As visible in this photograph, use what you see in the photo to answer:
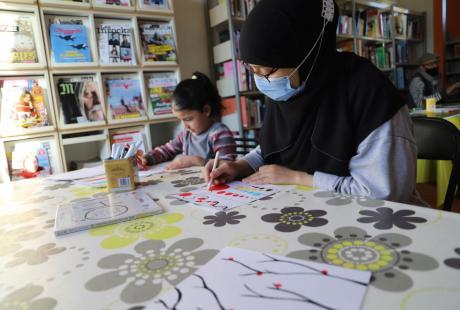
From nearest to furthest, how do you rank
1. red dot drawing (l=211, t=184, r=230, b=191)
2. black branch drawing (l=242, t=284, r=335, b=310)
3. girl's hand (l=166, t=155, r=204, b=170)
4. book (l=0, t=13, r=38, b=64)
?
1. black branch drawing (l=242, t=284, r=335, b=310)
2. red dot drawing (l=211, t=184, r=230, b=191)
3. girl's hand (l=166, t=155, r=204, b=170)
4. book (l=0, t=13, r=38, b=64)

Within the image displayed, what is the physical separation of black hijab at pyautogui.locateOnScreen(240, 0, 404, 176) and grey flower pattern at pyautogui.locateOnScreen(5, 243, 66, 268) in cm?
63

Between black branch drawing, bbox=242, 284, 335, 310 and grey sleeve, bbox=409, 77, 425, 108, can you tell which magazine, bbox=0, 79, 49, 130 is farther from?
grey sleeve, bbox=409, 77, 425, 108

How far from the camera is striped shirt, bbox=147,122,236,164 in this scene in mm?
1538

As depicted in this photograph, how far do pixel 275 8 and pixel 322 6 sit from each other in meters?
0.13

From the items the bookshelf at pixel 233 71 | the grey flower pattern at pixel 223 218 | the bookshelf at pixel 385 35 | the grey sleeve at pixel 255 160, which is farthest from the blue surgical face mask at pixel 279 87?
the bookshelf at pixel 385 35

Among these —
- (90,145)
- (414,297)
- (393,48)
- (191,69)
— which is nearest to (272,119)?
(414,297)

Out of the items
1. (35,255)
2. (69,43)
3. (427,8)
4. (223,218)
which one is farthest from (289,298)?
(427,8)

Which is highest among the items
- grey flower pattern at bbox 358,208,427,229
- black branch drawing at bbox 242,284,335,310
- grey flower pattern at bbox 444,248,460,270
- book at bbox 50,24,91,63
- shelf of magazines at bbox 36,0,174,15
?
shelf of magazines at bbox 36,0,174,15

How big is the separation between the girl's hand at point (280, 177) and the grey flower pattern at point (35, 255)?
504 millimetres

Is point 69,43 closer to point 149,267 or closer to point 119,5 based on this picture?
point 119,5

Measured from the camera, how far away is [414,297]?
32 centimetres

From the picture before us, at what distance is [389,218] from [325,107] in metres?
0.39

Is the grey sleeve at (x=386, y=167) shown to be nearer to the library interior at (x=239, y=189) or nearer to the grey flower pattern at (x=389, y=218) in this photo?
the library interior at (x=239, y=189)

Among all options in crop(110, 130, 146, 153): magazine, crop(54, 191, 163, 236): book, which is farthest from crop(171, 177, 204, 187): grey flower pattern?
crop(110, 130, 146, 153): magazine
